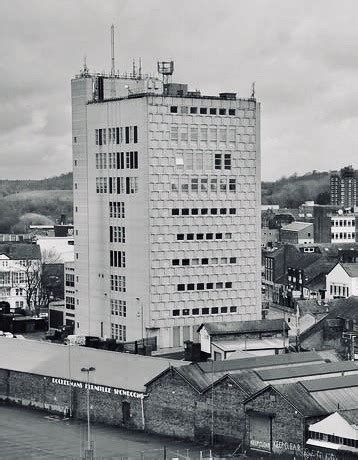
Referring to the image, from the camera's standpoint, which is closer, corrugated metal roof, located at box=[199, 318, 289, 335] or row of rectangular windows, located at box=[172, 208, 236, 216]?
corrugated metal roof, located at box=[199, 318, 289, 335]

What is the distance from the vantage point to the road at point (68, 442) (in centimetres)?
8012

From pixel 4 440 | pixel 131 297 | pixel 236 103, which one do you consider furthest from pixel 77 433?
pixel 236 103

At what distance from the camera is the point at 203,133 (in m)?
127

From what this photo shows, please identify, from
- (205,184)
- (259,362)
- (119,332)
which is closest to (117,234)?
(119,332)

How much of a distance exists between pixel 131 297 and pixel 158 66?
2542 centimetres

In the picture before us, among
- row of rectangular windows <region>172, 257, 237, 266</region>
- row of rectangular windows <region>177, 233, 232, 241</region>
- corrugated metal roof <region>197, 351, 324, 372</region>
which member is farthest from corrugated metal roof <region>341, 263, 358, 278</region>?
corrugated metal roof <region>197, 351, 324, 372</region>

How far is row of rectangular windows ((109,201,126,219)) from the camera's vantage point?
420 feet

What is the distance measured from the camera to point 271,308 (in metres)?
167

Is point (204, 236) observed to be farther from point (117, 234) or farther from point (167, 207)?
point (117, 234)

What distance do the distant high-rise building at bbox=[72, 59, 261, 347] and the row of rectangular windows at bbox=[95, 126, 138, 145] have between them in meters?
0.10

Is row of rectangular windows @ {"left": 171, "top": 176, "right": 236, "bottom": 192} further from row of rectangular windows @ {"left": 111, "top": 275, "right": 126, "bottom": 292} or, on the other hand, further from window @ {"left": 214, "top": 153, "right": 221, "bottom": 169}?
row of rectangular windows @ {"left": 111, "top": 275, "right": 126, "bottom": 292}

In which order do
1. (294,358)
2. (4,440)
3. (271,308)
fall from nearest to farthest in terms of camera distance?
(4,440) < (294,358) < (271,308)

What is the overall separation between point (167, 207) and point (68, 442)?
4458 cm

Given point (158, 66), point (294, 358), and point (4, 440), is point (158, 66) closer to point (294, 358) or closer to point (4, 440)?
point (294, 358)
